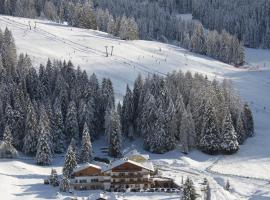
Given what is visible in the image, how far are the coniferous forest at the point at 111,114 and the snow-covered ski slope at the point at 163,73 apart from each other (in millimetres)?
3462

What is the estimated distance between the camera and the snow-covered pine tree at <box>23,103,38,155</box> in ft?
325

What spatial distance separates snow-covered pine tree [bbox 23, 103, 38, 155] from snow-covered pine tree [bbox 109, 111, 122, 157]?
1309 cm

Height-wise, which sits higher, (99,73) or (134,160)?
(99,73)

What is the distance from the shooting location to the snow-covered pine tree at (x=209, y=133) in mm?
103125

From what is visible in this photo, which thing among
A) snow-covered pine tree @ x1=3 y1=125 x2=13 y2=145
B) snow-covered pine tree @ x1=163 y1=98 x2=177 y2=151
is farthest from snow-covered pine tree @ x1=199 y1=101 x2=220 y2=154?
snow-covered pine tree @ x1=3 y1=125 x2=13 y2=145

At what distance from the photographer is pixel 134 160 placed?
297ft

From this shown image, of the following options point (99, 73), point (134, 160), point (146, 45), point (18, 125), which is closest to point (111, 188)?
point (134, 160)

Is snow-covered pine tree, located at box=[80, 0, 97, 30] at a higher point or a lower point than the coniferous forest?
higher

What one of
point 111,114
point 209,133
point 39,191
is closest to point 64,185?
point 39,191

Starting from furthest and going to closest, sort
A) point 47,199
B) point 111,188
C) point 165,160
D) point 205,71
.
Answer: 1. point 205,71
2. point 165,160
3. point 111,188
4. point 47,199

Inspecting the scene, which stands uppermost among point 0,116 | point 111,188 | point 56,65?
point 56,65

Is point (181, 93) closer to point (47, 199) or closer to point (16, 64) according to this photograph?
point (16, 64)

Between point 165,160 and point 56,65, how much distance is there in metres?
35.7

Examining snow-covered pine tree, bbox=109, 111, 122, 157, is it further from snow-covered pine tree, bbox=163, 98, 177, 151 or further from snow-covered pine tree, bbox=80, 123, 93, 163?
snow-covered pine tree, bbox=163, 98, 177, 151
